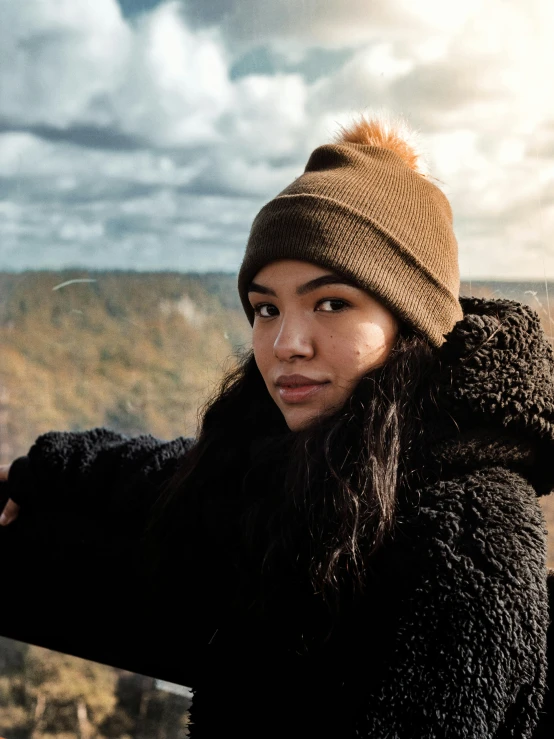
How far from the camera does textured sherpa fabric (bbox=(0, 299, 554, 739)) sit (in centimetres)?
91

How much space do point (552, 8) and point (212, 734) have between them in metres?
1.30

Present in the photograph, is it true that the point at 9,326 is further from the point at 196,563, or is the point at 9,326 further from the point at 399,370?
the point at 399,370

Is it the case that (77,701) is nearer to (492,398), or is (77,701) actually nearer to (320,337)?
(320,337)

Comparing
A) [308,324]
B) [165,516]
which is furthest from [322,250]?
[165,516]

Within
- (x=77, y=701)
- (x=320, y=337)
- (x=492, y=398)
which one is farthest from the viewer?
(x=77, y=701)

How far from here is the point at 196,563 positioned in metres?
1.30

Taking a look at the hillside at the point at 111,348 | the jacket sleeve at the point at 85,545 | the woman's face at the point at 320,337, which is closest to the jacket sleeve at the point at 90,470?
the jacket sleeve at the point at 85,545

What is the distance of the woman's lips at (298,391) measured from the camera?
1139 mm

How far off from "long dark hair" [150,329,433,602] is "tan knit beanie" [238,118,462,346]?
0.23 ft

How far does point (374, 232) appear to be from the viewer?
112 centimetres

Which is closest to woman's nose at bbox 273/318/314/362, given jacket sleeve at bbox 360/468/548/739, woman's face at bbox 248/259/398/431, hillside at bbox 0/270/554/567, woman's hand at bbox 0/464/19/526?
woman's face at bbox 248/259/398/431

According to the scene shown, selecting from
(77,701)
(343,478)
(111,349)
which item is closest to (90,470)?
(111,349)

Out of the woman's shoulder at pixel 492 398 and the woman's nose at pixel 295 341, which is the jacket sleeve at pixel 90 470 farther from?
the woman's shoulder at pixel 492 398

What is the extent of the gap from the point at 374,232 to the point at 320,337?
0.56ft
